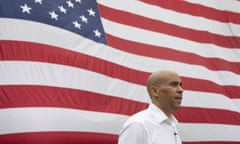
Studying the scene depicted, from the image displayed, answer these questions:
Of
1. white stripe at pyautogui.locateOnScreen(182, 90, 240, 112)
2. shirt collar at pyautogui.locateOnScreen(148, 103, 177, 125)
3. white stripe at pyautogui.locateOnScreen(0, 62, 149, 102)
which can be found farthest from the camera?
white stripe at pyautogui.locateOnScreen(182, 90, 240, 112)

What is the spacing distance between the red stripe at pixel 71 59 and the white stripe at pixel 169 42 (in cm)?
31

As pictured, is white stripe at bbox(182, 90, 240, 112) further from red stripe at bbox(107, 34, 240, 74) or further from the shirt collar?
the shirt collar

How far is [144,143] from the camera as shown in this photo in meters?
2.26

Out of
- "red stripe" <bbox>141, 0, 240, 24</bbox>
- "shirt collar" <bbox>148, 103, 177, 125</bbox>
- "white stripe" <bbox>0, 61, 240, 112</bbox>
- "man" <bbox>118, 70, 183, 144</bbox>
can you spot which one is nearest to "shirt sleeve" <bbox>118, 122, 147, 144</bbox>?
"man" <bbox>118, 70, 183, 144</bbox>

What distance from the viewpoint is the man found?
2262mm

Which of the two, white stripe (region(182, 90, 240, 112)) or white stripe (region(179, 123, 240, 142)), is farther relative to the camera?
white stripe (region(182, 90, 240, 112))

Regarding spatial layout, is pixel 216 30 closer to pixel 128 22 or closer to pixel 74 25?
pixel 128 22

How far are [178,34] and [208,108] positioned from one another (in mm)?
728

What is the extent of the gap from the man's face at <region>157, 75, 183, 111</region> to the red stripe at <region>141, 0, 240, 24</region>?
211cm

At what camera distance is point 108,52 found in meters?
3.84

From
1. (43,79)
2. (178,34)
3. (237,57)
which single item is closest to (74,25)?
(43,79)

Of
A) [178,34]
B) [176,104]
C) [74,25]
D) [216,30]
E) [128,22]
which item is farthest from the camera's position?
[216,30]

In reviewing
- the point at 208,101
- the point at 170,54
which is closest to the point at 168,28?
the point at 170,54

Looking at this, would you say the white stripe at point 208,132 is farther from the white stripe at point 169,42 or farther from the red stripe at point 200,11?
the red stripe at point 200,11
